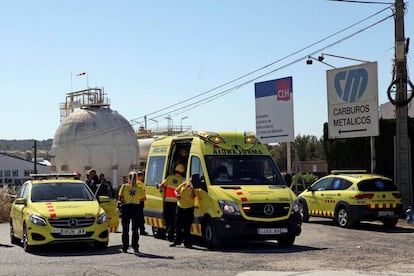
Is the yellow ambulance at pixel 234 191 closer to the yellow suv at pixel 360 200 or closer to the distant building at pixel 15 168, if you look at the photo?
the yellow suv at pixel 360 200

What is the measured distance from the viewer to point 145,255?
46.5ft

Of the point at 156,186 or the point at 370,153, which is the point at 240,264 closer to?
the point at 156,186

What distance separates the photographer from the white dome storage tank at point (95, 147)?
6738cm

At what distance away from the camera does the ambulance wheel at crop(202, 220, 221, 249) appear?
14727 millimetres

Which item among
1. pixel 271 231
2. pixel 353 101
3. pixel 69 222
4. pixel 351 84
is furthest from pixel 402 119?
pixel 69 222

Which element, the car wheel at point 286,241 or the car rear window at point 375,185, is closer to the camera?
the car wheel at point 286,241

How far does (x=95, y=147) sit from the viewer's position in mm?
67438

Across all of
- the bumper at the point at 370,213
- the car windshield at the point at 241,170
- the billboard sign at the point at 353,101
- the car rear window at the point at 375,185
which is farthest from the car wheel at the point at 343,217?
the billboard sign at the point at 353,101

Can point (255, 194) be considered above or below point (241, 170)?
below

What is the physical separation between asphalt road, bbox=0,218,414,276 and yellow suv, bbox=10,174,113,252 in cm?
33

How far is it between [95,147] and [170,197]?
168ft

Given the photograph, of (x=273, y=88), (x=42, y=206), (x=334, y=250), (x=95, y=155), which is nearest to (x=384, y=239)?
(x=334, y=250)

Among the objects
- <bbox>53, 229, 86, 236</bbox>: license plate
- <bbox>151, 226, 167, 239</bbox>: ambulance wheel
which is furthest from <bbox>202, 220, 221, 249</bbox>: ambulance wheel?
<bbox>151, 226, 167, 239</bbox>: ambulance wheel

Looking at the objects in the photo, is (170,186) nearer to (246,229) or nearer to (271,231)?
(246,229)
